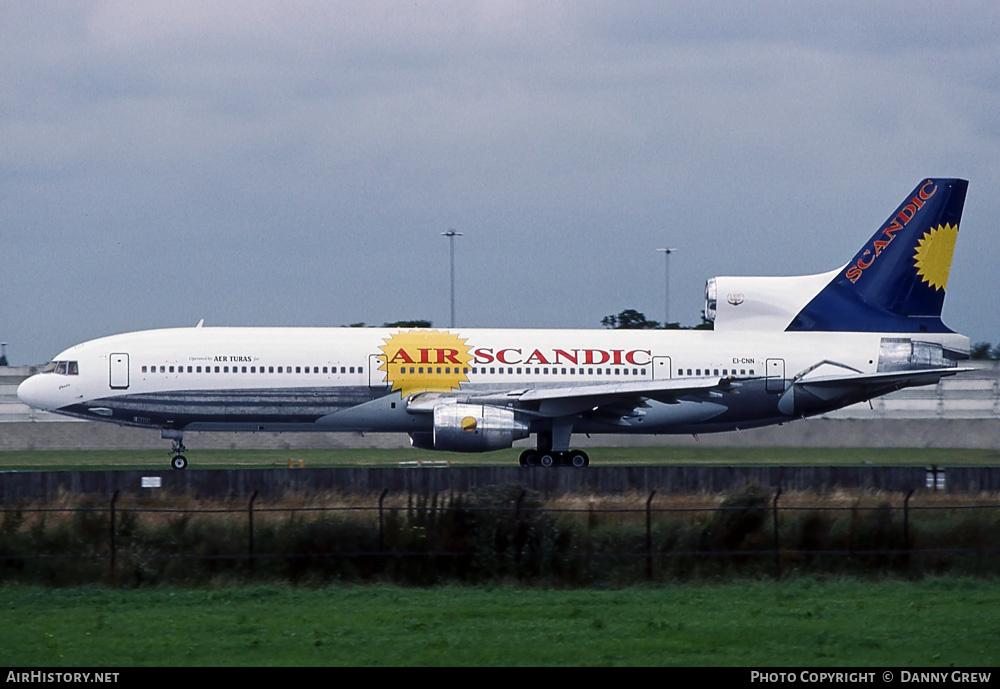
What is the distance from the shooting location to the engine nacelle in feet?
117

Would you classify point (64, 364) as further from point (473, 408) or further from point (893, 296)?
point (893, 296)

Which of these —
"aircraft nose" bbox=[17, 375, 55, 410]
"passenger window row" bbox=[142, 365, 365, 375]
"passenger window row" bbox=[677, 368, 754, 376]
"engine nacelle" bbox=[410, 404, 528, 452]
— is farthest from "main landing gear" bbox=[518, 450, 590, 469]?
"aircraft nose" bbox=[17, 375, 55, 410]

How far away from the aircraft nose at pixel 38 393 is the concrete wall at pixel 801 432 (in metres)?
12.9

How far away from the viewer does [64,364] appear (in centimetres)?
3747

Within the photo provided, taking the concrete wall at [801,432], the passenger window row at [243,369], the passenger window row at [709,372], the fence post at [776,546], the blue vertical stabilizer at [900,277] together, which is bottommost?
the fence post at [776,546]

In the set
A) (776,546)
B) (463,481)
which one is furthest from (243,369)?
(776,546)

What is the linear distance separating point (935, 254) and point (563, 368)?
1246 cm

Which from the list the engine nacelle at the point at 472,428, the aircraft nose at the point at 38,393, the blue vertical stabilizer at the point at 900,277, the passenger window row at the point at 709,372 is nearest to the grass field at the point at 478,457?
the aircraft nose at the point at 38,393

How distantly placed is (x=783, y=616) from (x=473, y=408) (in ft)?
57.2

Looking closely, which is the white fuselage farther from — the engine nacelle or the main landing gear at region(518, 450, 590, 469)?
the main landing gear at region(518, 450, 590, 469)

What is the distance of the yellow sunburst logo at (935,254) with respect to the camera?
40.7 m

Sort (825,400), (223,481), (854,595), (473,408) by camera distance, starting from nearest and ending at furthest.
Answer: (854,595) < (223,481) < (473,408) < (825,400)

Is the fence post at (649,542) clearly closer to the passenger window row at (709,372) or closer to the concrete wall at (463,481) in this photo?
the concrete wall at (463,481)
